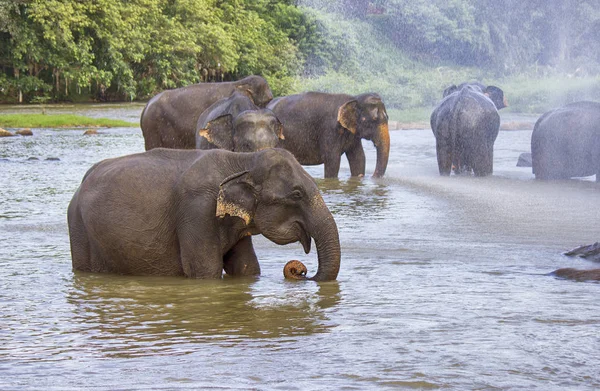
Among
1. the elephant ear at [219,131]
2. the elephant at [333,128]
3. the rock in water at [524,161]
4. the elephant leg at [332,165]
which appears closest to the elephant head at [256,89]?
the elephant at [333,128]

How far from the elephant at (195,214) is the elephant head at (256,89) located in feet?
27.1

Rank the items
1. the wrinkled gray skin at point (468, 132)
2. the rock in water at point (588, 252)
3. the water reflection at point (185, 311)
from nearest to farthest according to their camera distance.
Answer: the water reflection at point (185, 311)
the rock in water at point (588, 252)
the wrinkled gray skin at point (468, 132)

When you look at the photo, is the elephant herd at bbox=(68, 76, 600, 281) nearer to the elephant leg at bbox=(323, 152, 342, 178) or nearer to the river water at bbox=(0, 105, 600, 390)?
the river water at bbox=(0, 105, 600, 390)

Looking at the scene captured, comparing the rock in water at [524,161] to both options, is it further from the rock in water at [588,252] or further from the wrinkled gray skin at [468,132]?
the rock in water at [588,252]

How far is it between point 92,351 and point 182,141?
1136cm

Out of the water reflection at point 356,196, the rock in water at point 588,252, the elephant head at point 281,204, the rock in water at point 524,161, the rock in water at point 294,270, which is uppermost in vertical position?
the elephant head at point 281,204

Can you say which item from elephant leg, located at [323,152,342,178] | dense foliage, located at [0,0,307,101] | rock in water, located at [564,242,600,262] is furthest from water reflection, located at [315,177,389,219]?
dense foliage, located at [0,0,307,101]

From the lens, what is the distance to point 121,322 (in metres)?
6.46

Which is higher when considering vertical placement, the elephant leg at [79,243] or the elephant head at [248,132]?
the elephant head at [248,132]

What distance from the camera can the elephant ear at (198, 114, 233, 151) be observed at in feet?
44.9

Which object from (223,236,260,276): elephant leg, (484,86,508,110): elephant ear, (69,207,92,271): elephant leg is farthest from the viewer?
(484,86,508,110): elephant ear

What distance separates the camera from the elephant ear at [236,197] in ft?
23.8

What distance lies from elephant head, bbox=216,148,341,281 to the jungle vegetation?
3161 cm

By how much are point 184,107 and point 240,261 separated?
9272 mm
